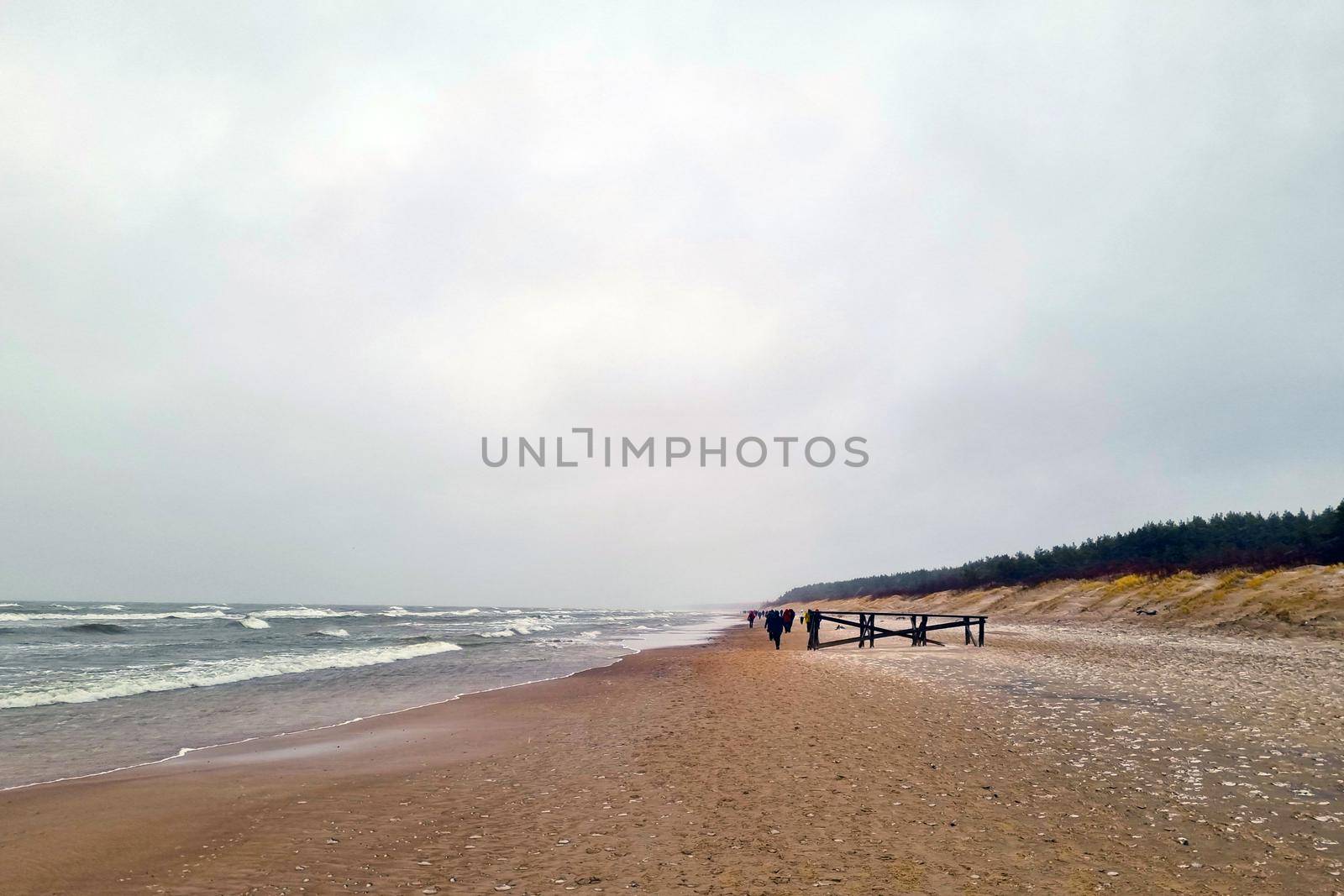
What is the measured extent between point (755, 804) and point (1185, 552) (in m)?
61.4

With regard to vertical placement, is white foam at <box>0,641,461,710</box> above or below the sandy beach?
below

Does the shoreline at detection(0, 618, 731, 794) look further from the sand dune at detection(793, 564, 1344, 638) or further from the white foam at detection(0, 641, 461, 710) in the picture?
the sand dune at detection(793, 564, 1344, 638)

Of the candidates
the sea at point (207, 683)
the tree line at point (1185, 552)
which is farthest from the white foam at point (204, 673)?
the tree line at point (1185, 552)

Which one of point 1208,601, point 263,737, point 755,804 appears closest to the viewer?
point 755,804

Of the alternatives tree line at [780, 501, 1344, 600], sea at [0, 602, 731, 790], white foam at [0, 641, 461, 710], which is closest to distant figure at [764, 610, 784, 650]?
sea at [0, 602, 731, 790]

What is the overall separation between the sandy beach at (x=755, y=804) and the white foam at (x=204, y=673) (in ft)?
35.7

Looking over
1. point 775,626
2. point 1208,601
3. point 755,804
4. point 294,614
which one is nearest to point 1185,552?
point 1208,601

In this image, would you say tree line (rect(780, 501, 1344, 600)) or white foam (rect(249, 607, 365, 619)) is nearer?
tree line (rect(780, 501, 1344, 600))

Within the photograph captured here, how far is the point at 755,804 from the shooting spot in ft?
29.2

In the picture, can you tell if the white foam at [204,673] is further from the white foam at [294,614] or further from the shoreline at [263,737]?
the white foam at [294,614]

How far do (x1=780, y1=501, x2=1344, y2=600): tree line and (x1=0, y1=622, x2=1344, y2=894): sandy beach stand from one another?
3122cm

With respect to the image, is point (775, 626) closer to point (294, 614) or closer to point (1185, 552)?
point (1185, 552)

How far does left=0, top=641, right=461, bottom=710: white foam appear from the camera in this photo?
20.8m

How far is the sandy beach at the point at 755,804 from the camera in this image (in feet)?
22.4
